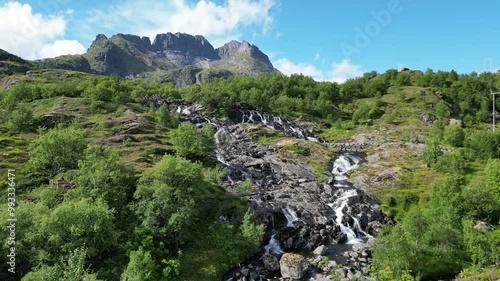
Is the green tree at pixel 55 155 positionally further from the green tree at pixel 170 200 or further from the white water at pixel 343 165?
the white water at pixel 343 165

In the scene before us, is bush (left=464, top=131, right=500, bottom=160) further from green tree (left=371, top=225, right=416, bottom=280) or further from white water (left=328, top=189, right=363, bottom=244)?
green tree (left=371, top=225, right=416, bottom=280)

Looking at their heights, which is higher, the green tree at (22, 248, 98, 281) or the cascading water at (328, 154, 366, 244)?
the cascading water at (328, 154, 366, 244)

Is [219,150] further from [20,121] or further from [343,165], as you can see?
[20,121]

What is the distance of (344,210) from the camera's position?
218 ft

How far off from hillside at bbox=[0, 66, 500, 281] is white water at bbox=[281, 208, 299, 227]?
7.5 inches

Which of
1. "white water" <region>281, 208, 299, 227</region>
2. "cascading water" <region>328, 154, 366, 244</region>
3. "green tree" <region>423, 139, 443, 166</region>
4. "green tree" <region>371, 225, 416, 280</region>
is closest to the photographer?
"green tree" <region>371, 225, 416, 280</region>

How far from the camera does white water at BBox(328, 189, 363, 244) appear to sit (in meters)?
59.2

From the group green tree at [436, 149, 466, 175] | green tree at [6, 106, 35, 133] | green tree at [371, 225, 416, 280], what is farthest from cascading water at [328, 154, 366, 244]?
green tree at [6, 106, 35, 133]

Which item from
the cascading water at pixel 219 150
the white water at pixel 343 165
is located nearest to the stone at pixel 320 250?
the white water at pixel 343 165

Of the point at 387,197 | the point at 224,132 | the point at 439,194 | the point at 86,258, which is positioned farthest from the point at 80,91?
the point at 439,194

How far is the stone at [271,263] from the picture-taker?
155 feet

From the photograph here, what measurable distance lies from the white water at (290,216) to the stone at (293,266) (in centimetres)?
1205

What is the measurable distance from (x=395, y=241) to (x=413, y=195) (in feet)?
101

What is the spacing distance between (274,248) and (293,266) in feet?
26.8
